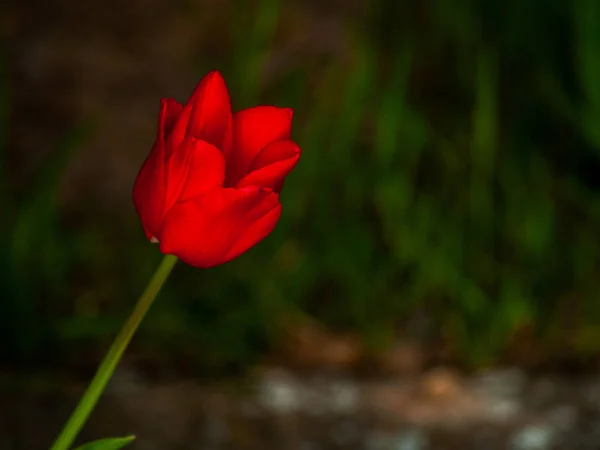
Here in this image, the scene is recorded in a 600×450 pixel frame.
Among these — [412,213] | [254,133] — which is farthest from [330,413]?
[254,133]

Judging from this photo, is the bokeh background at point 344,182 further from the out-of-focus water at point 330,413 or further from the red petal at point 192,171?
the red petal at point 192,171

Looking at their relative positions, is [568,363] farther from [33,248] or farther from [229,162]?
[229,162]

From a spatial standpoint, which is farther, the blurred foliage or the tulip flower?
the blurred foliage

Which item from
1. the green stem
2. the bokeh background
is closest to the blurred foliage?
the bokeh background

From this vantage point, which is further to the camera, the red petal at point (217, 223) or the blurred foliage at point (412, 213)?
the blurred foliage at point (412, 213)

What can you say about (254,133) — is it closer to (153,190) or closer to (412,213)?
(153,190)

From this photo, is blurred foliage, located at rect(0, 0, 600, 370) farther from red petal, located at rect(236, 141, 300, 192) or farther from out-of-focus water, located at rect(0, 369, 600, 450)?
red petal, located at rect(236, 141, 300, 192)

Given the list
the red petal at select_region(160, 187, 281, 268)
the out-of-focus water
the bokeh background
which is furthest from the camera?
the bokeh background

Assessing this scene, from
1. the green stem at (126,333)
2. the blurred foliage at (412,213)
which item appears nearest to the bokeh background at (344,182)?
the blurred foliage at (412,213)
